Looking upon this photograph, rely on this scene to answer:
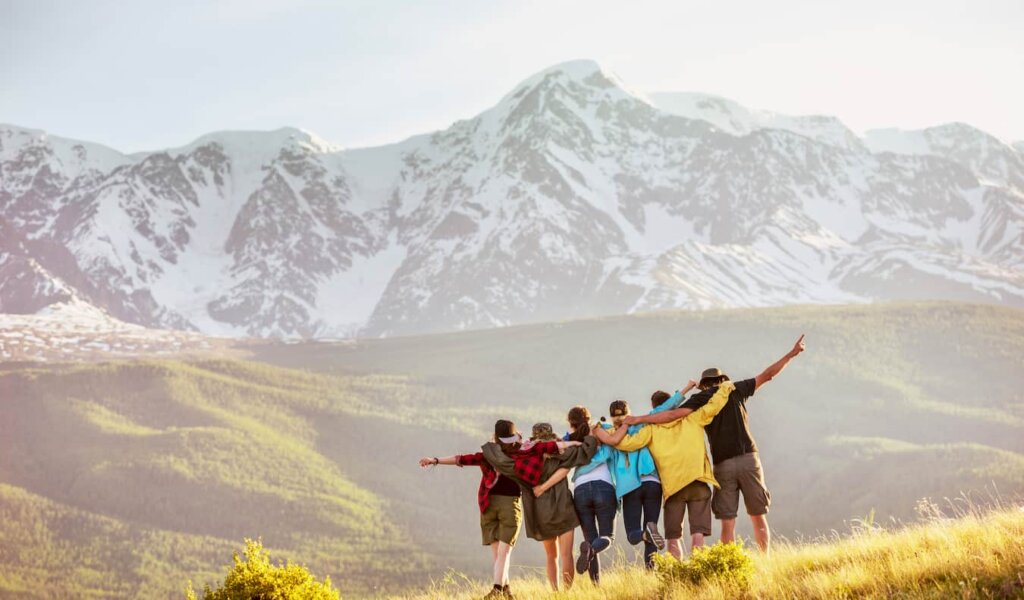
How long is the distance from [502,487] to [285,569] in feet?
14.9

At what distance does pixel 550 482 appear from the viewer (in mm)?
18672

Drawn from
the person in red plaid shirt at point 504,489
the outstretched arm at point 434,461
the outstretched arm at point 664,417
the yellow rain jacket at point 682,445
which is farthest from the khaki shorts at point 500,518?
the outstretched arm at point 664,417

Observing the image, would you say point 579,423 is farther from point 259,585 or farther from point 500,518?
point 259,585

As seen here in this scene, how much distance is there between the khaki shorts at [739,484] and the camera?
18953mm

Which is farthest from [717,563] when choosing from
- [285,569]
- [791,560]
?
Result: [285,569]

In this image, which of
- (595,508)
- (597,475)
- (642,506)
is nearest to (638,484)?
(642,506)

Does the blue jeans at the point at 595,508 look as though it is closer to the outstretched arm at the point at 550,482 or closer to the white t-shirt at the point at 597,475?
the white t-shirt at the point at 597,475

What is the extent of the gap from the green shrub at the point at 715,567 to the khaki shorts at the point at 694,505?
93.6 inches

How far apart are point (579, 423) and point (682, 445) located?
1.92 m

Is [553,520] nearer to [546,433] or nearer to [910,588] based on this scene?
[546,433]

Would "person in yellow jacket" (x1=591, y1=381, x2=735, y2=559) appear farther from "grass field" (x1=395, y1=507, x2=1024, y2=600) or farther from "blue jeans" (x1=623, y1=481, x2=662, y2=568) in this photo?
"grass field" (x1=395, y1=507, x2=1024, y2=600)

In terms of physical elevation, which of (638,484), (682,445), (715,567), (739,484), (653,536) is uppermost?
(682,445)

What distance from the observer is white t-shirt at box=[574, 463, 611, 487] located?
63.2 feet

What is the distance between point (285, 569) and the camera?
51.9 feet
